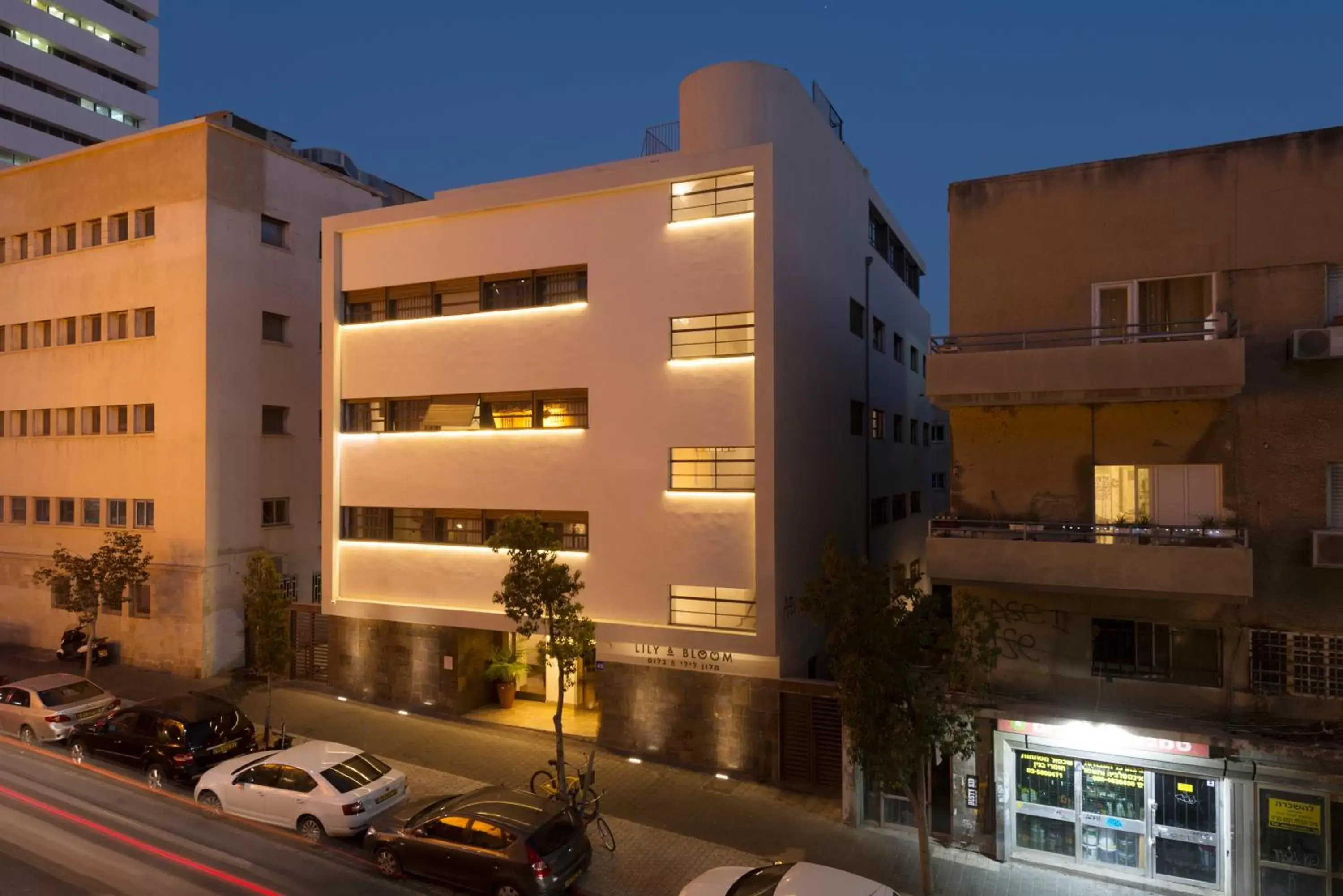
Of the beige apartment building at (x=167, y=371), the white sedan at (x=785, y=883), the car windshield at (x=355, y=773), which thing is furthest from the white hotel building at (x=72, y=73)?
the white sedan at (x=785, y=883)

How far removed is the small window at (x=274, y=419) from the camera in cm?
2697

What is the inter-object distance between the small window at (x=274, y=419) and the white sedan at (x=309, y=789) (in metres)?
14.6

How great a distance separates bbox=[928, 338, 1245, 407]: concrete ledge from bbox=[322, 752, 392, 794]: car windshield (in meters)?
12.2

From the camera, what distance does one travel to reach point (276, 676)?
24062mm

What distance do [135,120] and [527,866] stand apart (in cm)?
7421

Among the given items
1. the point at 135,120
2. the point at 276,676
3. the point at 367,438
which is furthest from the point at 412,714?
the point at 135,120

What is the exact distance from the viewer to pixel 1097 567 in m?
12.7

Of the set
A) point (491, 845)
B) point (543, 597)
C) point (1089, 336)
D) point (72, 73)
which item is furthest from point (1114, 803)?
point (72, 73)

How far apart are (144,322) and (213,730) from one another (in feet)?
53.7

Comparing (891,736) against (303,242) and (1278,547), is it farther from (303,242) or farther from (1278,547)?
(303,242)

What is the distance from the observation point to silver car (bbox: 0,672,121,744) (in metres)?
18.5

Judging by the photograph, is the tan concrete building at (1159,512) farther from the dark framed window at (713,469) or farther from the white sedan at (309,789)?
the white sedan at (309,789)

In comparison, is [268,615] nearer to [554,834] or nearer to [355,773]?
[355,773]

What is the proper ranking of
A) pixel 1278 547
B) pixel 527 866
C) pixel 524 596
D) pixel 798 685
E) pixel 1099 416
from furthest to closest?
pixel 798 685
pixel 524 596
pixel 1099 416
pixel 1278 547
pixel 527 866
